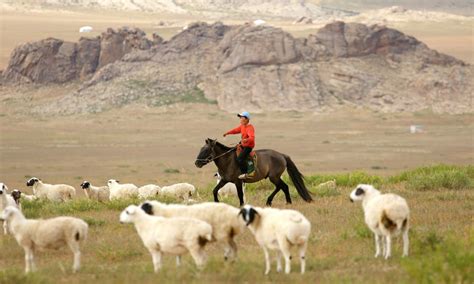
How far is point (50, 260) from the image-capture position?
50.7 ft

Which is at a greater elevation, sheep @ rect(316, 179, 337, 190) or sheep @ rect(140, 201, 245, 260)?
sheep @ rect(140, 201, 245, 260)

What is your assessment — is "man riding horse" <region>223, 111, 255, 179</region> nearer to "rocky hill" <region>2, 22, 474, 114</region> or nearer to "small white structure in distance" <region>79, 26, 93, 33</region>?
"rocky hill" <region>2, 22, 474, 114</region>

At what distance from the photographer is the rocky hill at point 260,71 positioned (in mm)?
86688

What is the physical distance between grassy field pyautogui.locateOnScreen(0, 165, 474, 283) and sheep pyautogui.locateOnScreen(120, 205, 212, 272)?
232 millimetres

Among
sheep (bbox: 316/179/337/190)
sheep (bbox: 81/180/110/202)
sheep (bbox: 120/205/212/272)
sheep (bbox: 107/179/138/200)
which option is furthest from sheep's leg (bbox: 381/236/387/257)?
sheep (bbox: 81/180/110/202)

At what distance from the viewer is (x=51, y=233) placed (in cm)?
1339

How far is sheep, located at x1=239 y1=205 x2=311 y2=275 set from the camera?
1267 centimetres

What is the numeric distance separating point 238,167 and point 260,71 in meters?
68.1

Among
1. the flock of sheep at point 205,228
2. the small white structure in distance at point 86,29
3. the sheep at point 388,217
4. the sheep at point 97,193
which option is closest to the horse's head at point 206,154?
the sheep at point 97,193

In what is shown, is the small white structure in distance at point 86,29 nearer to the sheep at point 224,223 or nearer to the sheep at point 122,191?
the sheep at point 122,191

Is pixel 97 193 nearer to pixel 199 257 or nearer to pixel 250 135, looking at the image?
pixel 250 135

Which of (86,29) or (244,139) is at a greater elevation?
(244,139)

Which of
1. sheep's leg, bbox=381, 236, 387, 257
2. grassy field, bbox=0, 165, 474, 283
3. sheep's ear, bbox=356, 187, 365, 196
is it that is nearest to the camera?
grassy field, bbox=0, 165, 474, 283

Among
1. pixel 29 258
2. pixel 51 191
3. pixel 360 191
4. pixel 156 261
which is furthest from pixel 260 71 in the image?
pixel 156 261
